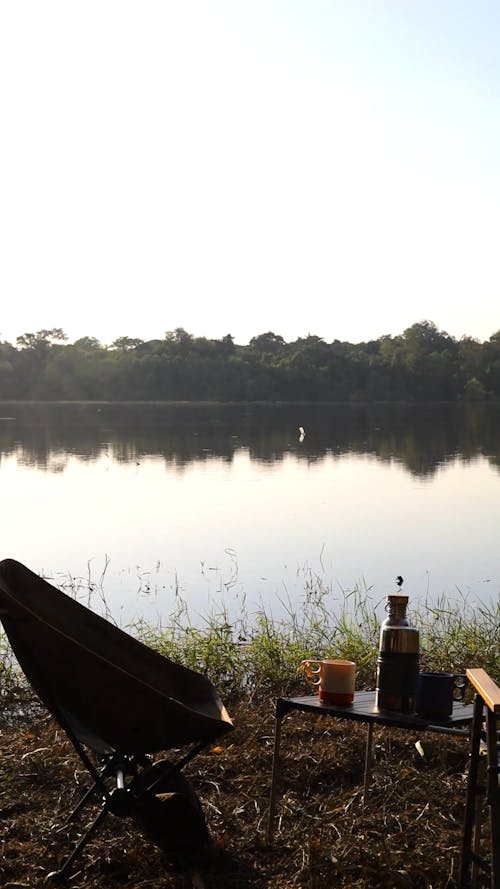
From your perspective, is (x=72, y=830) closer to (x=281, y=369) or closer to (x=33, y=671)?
(x=33, y=671)

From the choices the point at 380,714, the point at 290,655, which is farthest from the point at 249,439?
the point at 380,714

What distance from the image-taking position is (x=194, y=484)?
19516 mm

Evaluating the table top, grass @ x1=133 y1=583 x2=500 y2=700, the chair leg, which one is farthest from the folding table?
grass @ x1=133 y1=583 x2=500 y2=700

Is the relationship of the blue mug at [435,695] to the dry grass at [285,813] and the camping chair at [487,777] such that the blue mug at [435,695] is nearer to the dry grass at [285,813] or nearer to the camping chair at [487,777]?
the camping chair at [487,777]

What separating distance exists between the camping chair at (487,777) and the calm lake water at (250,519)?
4.97 metres

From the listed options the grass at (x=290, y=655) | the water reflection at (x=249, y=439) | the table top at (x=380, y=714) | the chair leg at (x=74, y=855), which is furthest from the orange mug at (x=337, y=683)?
the water reflection at (x=249, y=439)

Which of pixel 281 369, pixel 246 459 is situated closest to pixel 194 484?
pixel 246 459

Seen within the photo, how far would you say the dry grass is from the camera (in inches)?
114

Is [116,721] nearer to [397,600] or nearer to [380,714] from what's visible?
[380,714]

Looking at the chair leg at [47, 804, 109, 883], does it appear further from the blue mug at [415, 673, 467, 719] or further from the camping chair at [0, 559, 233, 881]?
the blue mug at [415, 673, 467, 719]

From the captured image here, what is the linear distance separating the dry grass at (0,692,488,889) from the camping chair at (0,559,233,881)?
13 cm

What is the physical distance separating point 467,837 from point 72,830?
48.7 inches

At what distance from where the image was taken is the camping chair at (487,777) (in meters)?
2.27

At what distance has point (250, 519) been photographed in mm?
14250
